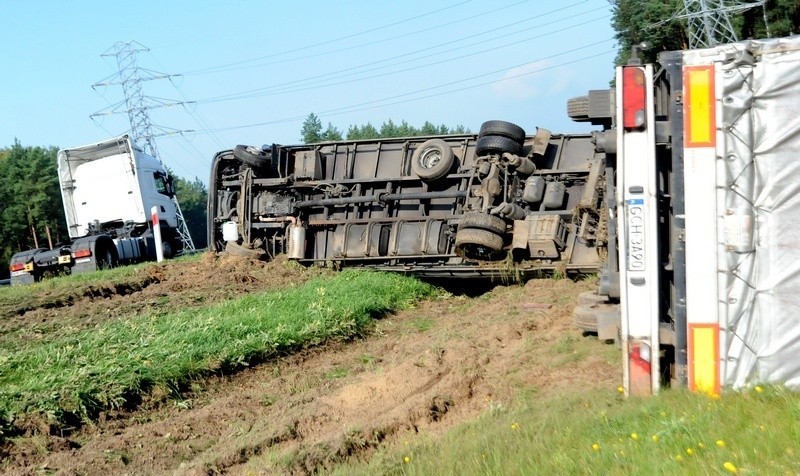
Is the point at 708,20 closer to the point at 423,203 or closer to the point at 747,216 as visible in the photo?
the point at 423,203

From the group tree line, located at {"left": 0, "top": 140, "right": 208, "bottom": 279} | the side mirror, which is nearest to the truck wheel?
the side mirror

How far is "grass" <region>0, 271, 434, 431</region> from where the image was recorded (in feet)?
22.7

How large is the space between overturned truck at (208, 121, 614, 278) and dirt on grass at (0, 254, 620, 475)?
2.03m

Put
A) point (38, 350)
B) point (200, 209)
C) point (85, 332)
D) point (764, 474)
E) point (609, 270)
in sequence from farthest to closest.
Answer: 1. point (200, 209)
2. point (85, 332)
3. point (38, 350)
4. point (609, 270)
5. point (764, 474)

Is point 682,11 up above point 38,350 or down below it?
above

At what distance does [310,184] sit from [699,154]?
35.8 ft

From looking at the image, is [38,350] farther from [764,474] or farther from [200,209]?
[200,209]

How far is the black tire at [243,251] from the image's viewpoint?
51.4 feet

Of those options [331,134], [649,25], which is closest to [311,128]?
[331,134]

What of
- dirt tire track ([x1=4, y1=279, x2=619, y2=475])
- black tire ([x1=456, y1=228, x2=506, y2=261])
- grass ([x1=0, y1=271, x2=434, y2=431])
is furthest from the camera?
black tire ([x1=456, y1=228, x2=506, y2=261])

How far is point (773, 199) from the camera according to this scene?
489 centimetres

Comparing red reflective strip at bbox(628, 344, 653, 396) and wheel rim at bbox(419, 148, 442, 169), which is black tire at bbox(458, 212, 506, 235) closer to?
wheel rim at bbox(419, 148, 442, 169)

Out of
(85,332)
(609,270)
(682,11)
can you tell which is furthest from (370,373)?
(682,11)

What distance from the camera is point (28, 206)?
2218 inches
